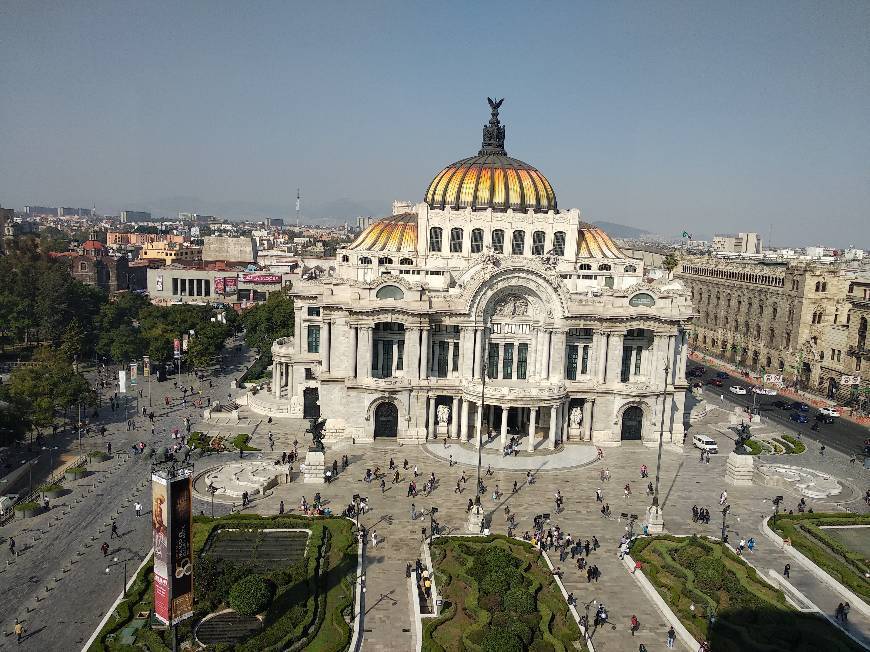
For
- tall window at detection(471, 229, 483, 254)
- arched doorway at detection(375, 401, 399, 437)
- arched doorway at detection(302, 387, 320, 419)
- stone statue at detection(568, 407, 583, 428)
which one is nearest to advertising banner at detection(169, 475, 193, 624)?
arched doorway at detection(375, 401, 399, 437)

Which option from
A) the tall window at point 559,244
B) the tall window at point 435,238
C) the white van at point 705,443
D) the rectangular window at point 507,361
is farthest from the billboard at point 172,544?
the tall window at point 559,244

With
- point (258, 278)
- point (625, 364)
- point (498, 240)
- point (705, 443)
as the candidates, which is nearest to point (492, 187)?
point (498, 240)

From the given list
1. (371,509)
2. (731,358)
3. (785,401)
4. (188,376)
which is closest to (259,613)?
(371,509)

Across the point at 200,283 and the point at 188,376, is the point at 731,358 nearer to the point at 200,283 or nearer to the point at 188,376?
the point at 188,376

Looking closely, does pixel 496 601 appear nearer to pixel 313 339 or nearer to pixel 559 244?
pixel 313 339

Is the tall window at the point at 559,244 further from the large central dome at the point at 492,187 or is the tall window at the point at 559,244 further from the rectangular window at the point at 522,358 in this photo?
the rectangular window at the point at 522,358

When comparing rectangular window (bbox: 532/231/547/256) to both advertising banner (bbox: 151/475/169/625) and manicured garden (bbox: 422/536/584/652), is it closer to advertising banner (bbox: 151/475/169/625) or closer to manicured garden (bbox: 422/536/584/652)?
manicured garden (bbox: 422/536/584/652)
